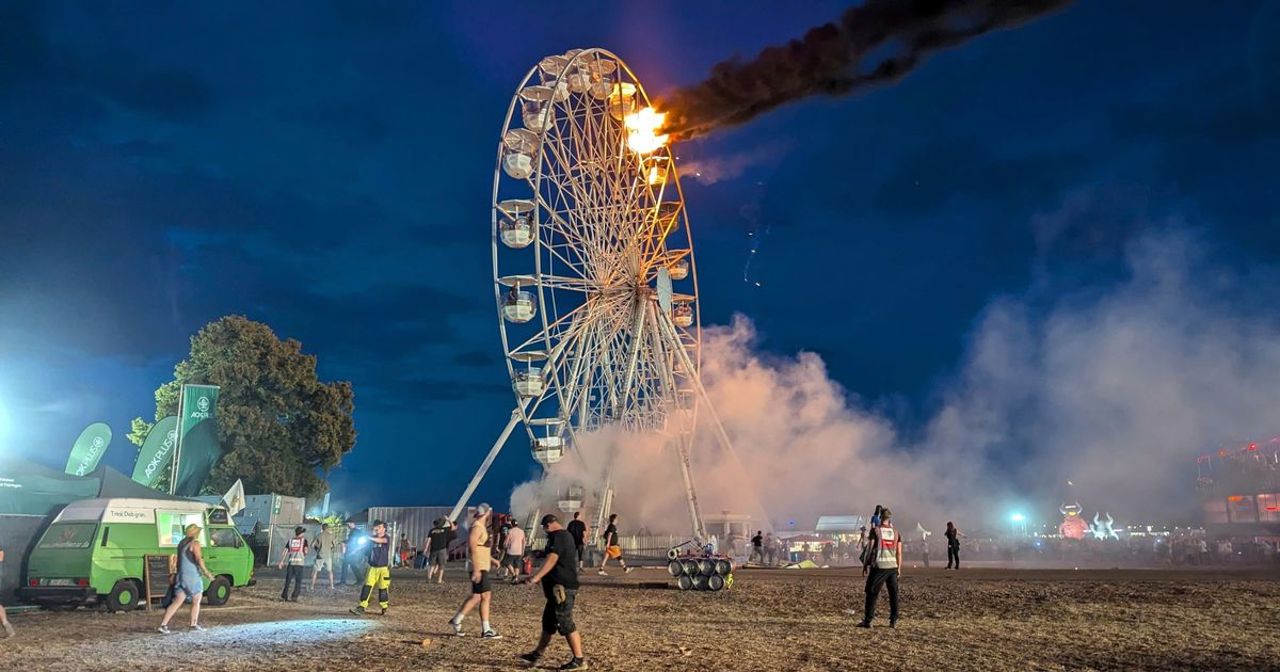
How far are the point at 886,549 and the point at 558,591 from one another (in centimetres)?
546

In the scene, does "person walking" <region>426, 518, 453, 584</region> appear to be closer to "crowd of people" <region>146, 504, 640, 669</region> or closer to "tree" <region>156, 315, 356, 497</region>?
"crowd of people" <region>146, 504, 640, 669</region>

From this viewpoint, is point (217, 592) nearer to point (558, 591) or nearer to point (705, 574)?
point (705, 574)

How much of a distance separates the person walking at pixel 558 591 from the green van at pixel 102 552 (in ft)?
33.7

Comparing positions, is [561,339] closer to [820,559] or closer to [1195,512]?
[820,559]

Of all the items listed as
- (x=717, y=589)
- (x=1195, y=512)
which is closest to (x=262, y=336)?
(x=717, y=589)

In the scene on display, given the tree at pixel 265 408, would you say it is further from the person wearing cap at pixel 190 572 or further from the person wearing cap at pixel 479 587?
the person wearing cap at pixel 479 587

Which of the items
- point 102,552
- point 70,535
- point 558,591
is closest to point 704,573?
point 558,591

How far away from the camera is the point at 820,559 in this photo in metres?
42.2

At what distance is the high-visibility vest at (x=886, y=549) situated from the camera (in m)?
13.1

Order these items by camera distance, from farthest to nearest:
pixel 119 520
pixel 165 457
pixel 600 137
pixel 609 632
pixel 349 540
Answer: pixel 600 137 → pixel 165 457 → pixel 349 540 → pixel 119 520 → pixel 609 632

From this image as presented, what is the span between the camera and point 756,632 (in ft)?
42.4

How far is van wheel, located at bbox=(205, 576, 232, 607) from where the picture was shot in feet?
60.8

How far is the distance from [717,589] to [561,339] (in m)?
20.2

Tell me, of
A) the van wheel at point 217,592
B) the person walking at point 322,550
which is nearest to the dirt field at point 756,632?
the van wheel at point 217,592
